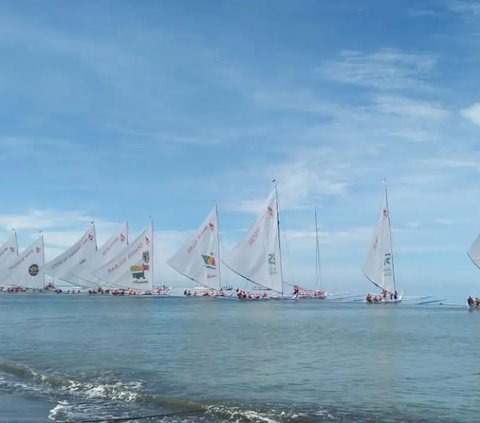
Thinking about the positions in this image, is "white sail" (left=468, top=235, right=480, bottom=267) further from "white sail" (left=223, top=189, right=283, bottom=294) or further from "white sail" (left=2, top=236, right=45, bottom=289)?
"white sail" (left=2, top=236, right=45, bottom=289)

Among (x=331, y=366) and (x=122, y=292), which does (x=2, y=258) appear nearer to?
(x=122, y=292)

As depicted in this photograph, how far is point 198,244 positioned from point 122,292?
23449mm

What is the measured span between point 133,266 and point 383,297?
41807 mm

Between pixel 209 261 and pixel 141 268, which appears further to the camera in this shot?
pixel 141 268

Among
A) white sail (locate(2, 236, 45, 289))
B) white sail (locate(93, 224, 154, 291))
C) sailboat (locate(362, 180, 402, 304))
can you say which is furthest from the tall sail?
white sail (locate(2, 236, 45, 289))

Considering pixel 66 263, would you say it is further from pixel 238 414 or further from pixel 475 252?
pixel 238 414

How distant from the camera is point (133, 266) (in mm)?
117938

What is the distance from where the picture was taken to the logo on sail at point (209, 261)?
359 feet

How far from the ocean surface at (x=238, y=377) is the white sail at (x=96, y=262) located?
87324 millimetres

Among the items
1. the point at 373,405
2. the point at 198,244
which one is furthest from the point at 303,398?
the point at 198,244

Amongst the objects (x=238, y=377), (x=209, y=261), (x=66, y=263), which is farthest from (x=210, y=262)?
(x=238, y=377)

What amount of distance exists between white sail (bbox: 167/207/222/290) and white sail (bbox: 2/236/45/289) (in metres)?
50.7

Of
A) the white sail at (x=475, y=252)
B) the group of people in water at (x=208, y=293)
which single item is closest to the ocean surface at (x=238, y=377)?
the white sail at (x=475, y=252)

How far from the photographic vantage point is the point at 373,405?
62.8ft
